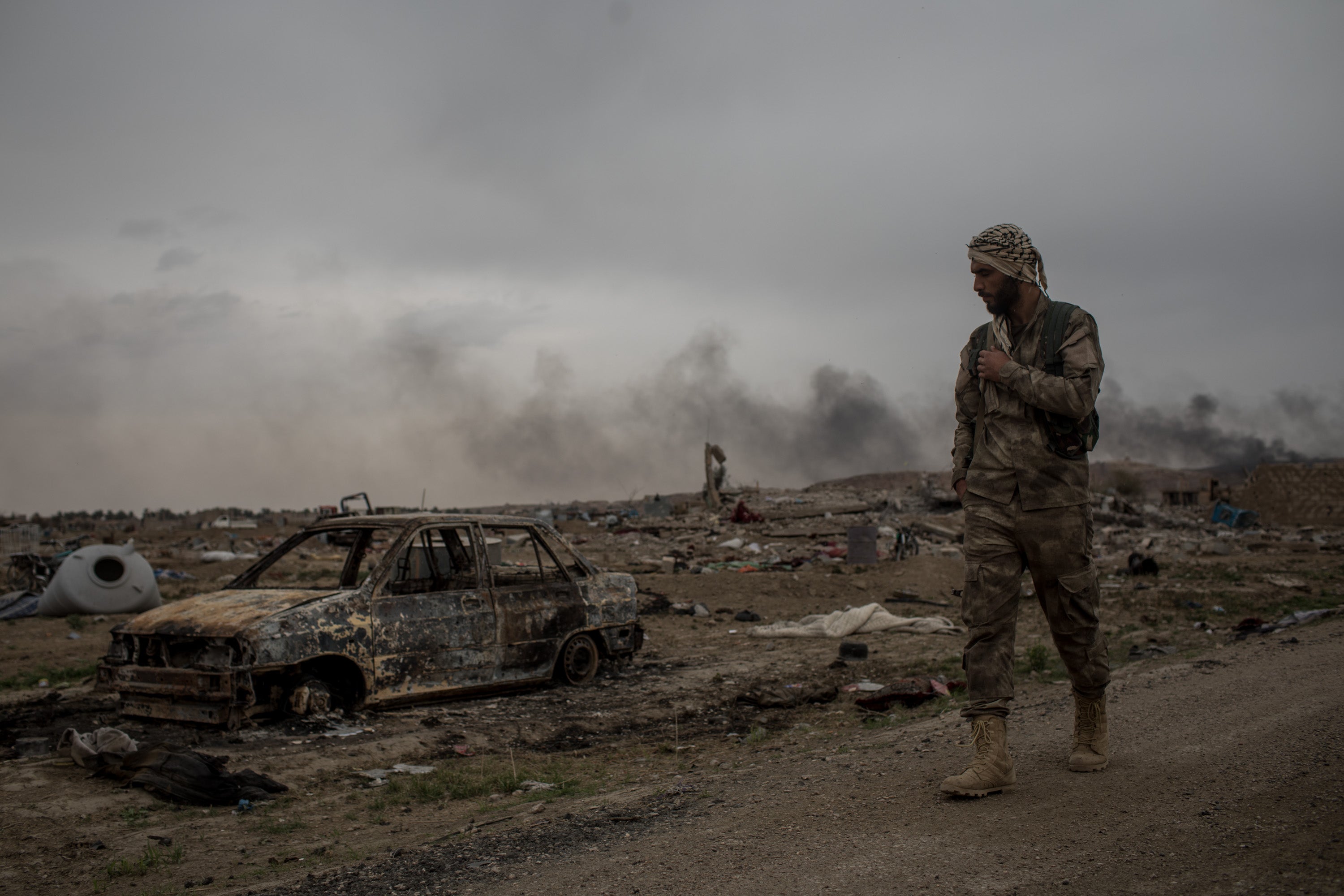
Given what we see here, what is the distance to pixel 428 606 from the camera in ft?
22.1

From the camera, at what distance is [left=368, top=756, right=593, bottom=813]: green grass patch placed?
4836 mm

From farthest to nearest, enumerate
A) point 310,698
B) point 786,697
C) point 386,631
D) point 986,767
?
1. point 786,697
2. point 386,631
3. point 310,698
4. point 986,767

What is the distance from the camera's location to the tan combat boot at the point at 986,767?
3.44 metres

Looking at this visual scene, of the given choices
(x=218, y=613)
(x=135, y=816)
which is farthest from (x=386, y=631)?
(x=135, y=816)

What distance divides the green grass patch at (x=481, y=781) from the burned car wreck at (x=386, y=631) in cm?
116

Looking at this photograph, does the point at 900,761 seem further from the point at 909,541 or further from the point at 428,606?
the point at 909,541

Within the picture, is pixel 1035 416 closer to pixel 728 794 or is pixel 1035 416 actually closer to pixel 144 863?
pixel 728 794

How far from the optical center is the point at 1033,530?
3.54 meters

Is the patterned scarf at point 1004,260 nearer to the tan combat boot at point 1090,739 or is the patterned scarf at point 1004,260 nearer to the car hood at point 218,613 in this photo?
the tan combat boot at point 1090,739

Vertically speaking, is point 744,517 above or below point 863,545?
above

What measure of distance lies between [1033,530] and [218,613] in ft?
16.5

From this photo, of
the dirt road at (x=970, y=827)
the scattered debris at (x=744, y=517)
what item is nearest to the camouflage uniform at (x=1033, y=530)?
the dirt road at (x=970, y=827)

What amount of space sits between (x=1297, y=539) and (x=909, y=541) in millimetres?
11663

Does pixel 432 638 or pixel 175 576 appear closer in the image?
pixel 432 638
